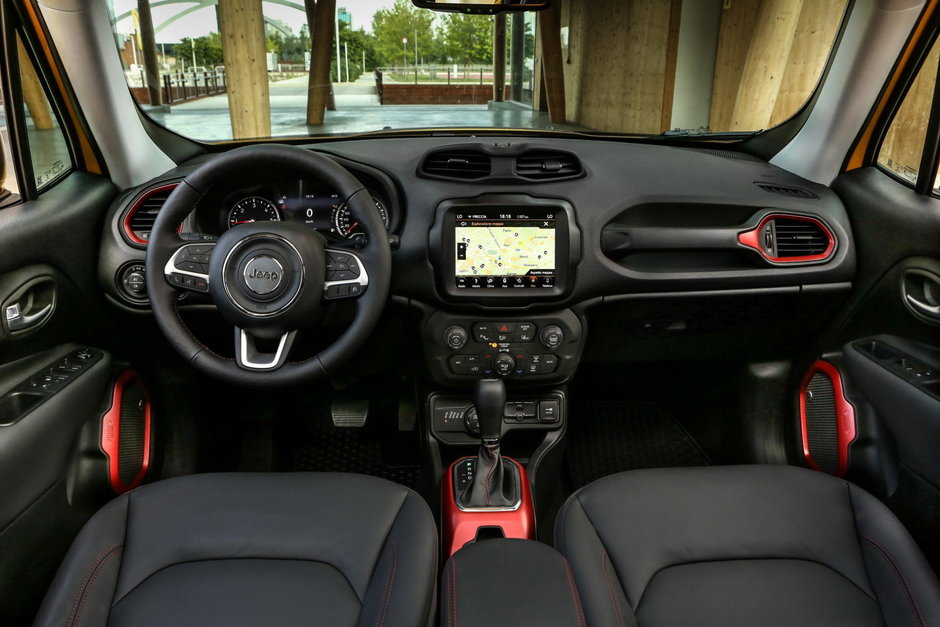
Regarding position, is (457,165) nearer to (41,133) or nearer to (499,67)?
(41,133)

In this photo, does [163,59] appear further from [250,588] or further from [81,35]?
[250,588]

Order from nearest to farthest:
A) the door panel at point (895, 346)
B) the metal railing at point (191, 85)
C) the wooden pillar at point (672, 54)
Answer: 1. the door panel at point (895, 346)
2. the metal railing at point (191, 85)
3. the wooden pillar at point (672, 54)

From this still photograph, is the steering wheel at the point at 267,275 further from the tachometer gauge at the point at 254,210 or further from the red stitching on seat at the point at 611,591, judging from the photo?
the red stitching on seat at the point at 611,591

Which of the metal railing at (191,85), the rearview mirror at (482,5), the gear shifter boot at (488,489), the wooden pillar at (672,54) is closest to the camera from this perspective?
the gear shifter boot at (488,489)

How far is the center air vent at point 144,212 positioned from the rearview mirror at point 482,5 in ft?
2.90

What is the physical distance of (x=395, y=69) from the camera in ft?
8.58

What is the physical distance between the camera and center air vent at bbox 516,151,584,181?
1.91 m

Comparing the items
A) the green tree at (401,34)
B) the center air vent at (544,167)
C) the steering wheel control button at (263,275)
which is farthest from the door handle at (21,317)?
the green tree at (401,34)

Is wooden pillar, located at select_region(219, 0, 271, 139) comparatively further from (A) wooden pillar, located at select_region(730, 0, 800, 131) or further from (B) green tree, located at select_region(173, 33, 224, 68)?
(A) wooden pillar, located at select_region(730, 0, 800, 131)

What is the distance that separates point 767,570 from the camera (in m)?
1.30

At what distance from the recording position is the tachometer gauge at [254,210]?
6.15 feet

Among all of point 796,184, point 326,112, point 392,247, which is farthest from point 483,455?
A: point 326,112

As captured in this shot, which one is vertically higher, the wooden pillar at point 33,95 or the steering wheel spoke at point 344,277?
the wooden pillar at point 33,95

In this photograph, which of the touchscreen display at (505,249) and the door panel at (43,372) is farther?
the touchscreen display at (505,249)
